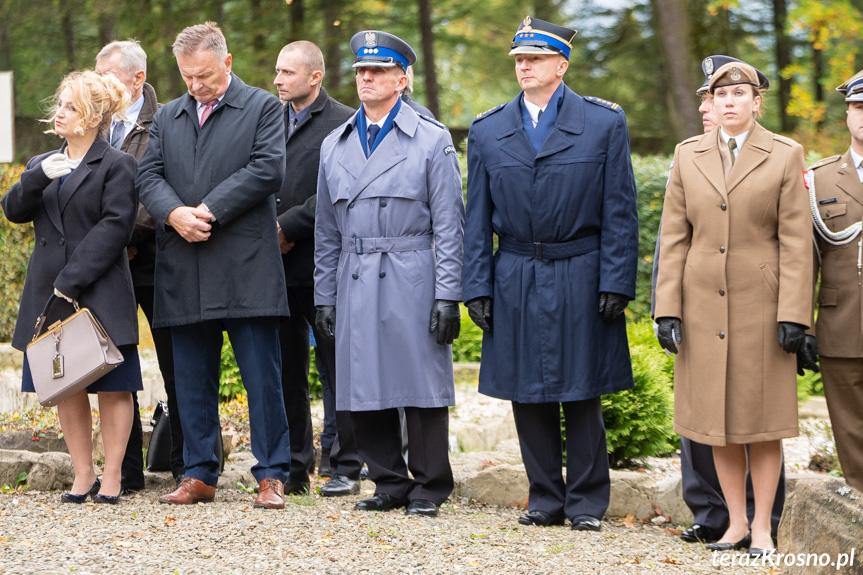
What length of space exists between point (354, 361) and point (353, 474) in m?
1.01

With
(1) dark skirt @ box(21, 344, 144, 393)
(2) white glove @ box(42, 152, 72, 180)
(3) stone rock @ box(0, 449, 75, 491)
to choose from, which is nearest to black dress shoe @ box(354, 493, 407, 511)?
(1) dark skirt @ box(21, 344, 144, 393)

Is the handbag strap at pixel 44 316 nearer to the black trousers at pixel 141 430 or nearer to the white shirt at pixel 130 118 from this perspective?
the black trousers at pixel 141 430

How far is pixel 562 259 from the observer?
195 inches

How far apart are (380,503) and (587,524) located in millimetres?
1022

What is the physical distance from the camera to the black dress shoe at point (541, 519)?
16.5ft

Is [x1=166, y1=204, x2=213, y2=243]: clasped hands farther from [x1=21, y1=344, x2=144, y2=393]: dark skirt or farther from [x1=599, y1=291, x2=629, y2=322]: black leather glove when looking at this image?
[x1=599, y1=291, x2=629, y2=322]: black leather glove

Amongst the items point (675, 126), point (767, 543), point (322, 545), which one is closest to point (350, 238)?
point (322, 545)

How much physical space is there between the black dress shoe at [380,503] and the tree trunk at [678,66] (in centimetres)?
793

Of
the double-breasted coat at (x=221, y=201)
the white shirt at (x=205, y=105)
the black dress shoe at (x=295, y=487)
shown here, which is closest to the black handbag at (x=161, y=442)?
the black dress shoe at (x=295, y=487)

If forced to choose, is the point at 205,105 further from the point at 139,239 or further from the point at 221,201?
the point at 139,239

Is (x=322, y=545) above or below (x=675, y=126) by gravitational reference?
below

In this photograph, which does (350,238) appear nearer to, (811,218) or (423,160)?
(423,160)

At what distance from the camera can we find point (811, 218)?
4.55m

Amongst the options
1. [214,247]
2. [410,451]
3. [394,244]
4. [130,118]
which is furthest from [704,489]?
[130,118]
